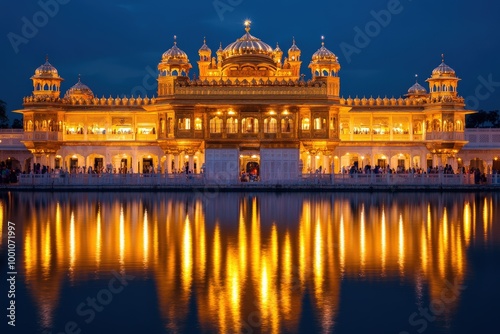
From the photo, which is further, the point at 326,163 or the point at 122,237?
the point at 326,163

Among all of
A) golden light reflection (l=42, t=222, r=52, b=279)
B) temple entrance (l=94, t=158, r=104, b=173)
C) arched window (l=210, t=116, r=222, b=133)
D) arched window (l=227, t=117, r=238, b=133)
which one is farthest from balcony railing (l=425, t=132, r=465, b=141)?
golden light reflection (l=42, t=222, r=52, b=279)

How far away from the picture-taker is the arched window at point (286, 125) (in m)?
41.2

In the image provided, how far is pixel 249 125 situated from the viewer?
1631 inches

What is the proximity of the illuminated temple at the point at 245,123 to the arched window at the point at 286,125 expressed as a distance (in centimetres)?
6

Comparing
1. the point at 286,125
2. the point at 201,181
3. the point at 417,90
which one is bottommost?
the point at 201,181

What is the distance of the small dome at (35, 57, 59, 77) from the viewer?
45.3 meters

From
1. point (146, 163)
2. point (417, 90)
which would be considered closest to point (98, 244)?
point (146, 163)

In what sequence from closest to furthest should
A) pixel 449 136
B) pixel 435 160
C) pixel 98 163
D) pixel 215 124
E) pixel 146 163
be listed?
pixel 215 124 → pixel 449 136 → pixel 435 160 → pixel 146 163 → pixel 98 163

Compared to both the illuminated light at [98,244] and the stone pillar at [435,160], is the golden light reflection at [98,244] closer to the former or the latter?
the illuminated light at [98,244]

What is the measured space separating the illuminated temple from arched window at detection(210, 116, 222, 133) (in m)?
0.08

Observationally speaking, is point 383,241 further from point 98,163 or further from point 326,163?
point 98,163

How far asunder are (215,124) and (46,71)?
11.8m

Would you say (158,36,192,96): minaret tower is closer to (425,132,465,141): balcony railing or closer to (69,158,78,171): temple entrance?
(69,158,78,171): temple entrance

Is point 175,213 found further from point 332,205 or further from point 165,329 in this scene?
point 165,329
